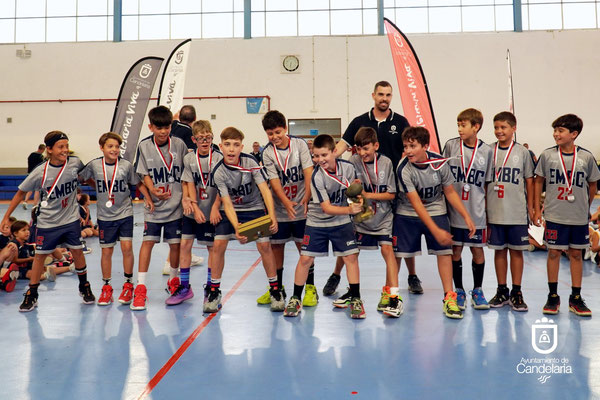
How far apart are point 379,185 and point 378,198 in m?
0.12

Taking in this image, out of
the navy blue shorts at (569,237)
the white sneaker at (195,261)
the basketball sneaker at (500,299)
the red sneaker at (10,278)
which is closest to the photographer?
the navy blue shorts at (569,237)

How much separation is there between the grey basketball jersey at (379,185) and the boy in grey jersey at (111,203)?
1.89m

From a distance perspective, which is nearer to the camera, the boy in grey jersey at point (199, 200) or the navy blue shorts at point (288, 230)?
the boy in grey jersey at point (199, 200)

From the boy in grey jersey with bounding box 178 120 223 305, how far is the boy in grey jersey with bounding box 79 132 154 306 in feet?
1.30

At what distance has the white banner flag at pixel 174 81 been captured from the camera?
828cm

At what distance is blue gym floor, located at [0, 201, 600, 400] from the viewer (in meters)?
2.77

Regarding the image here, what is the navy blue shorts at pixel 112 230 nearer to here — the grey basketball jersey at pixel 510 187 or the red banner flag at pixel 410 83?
the grey basketball jersey at pixel 510 187

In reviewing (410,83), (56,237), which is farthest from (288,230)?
(410,83)

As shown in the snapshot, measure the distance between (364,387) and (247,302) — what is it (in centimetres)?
202

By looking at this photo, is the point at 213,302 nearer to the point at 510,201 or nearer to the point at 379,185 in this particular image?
the point at 379,185

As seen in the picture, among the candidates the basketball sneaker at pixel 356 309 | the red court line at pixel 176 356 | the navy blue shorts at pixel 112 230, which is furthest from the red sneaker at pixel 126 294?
the basketball sneaker at pixel 356 309

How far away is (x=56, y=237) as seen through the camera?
4.54 metres

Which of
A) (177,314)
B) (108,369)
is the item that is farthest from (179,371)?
(177,314)

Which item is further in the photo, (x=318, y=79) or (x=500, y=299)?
(x=318, y=79)
